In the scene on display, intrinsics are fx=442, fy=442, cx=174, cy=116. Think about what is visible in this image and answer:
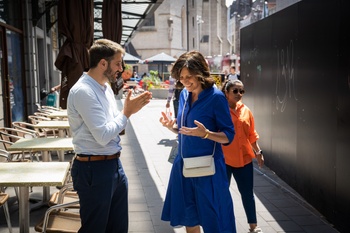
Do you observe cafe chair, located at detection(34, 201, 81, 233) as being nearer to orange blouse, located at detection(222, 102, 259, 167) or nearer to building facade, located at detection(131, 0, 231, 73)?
orange blouse, located at detection(222, 102, 259, 167)

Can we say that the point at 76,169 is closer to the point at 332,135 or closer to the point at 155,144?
the point at 332,135

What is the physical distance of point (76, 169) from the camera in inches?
121

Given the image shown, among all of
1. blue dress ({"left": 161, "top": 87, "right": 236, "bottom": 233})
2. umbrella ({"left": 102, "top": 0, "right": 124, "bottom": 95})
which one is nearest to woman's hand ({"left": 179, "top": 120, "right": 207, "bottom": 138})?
blue dress ({"left": 161, "top": 87, "right": 236, "bottom": 233})

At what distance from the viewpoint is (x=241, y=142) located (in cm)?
453

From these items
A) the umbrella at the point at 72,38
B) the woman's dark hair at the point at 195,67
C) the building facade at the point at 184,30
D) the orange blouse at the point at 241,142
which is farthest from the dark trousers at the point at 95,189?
the building facade at the point at 184,30

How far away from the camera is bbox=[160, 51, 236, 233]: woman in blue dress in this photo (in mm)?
3443

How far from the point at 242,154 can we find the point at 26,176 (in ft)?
6.75

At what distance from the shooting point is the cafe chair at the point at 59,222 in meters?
3.35

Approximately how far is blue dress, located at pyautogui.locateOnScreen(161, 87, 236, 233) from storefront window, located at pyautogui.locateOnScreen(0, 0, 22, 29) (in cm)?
710

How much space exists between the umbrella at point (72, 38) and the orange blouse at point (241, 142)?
9.37ft

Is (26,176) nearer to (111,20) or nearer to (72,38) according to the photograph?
(72,38)

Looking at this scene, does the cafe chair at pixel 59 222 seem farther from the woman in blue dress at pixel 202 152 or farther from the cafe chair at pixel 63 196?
the woman in blue dress at pixel 202 152

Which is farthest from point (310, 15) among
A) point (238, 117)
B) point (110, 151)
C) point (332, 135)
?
point (110, 151)

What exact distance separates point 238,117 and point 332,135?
46.4 inches
